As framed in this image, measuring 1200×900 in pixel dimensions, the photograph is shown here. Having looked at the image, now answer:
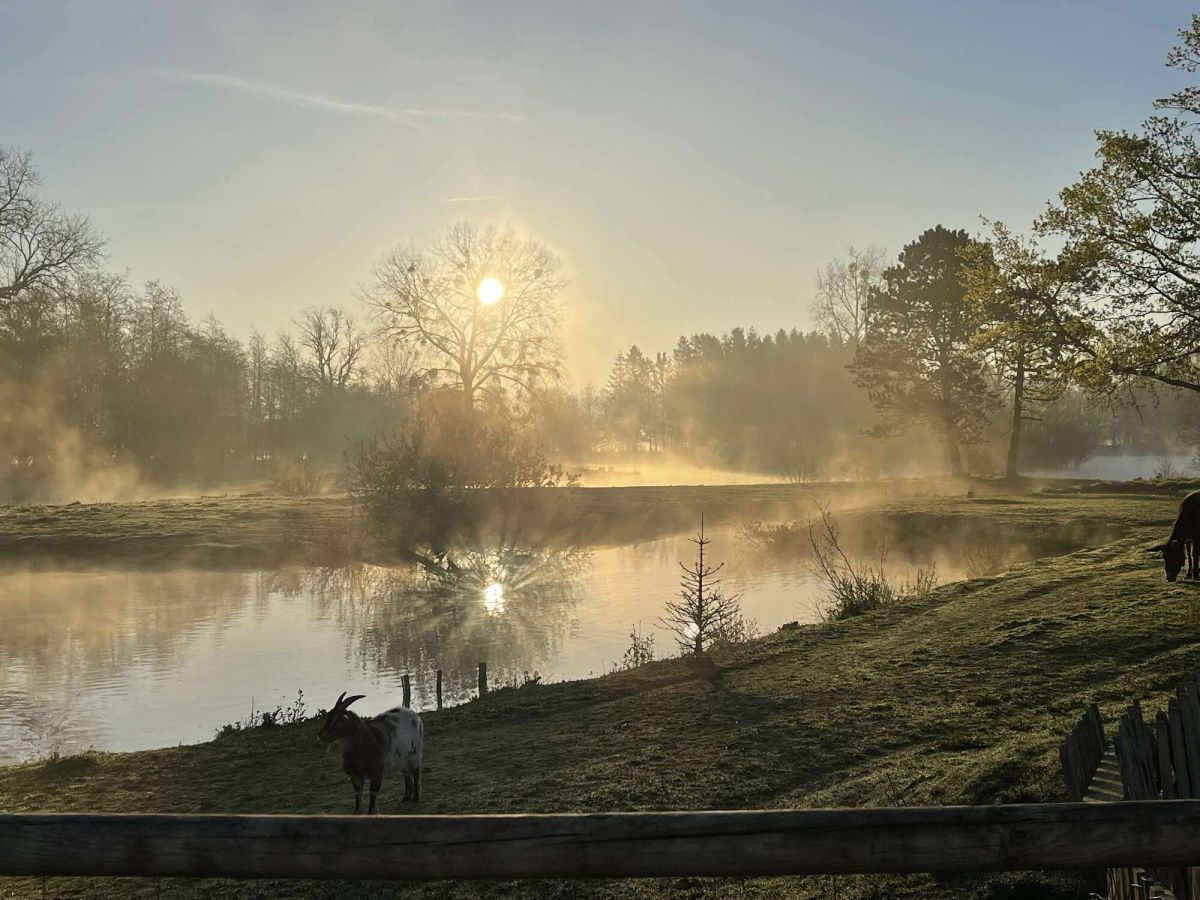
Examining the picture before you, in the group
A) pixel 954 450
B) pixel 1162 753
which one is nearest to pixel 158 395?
pixel 954 450

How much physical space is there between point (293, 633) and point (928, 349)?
152 ft

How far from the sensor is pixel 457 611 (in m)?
28.2

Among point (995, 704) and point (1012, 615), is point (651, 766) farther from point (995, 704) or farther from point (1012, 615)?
point (1012, 615)

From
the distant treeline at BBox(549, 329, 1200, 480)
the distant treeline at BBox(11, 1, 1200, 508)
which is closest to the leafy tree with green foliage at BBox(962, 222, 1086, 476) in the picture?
the distant treeline at BBox(11, 1, 1200, 508)

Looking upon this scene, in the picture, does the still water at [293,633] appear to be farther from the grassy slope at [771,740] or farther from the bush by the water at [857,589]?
the grassy slope at [771,740]

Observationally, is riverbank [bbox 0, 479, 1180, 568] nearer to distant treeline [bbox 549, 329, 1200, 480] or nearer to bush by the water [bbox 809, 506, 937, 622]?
bush by the water [bbox 809, 506, 937, 622]

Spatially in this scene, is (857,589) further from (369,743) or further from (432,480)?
(432,480)

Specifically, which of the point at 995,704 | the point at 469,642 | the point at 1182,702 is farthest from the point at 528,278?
the point at 1182,702

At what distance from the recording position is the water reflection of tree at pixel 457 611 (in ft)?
68.8

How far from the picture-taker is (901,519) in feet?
126

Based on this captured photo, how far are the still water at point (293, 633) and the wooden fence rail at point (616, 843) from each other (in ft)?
43.2

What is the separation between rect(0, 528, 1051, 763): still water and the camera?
1727cm

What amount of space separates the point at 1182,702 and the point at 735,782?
17.5ft

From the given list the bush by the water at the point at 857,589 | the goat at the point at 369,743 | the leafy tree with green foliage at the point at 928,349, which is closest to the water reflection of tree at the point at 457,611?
the bush by the water at the point at 857,589
